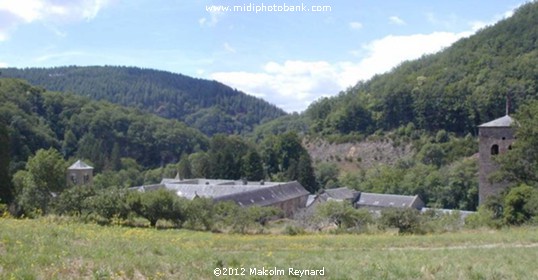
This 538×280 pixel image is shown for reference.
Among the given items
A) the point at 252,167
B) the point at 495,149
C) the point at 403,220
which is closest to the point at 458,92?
the point at 252,167

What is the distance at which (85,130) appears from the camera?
123562 mm

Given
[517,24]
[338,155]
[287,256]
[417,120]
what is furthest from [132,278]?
[517,24]

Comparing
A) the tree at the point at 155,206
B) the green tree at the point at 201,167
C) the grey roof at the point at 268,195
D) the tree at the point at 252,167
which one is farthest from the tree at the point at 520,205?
the green tree at the point at 201,167

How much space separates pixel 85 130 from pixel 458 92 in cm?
8591

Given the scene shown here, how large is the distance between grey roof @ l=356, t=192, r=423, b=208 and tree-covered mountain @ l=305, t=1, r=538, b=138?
47520 mm

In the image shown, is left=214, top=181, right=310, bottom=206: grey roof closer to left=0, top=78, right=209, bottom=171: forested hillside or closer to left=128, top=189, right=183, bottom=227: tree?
left=128, top=189, right=183, bottom=227: tree

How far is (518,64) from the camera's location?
4931 inches

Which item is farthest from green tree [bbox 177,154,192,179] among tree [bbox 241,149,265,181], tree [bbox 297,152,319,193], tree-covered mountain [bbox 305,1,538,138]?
tree-covered mountain [bbox 305,1,538,138]

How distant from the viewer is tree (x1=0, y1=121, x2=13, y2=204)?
34.1 m

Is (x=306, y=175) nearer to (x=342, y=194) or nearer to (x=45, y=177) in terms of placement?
(x=342, y=194)

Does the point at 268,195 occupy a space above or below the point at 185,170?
below

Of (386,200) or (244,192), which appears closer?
(244,192)

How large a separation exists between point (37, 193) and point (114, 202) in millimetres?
14463

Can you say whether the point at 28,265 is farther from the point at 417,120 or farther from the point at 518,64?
the point at 518,64
